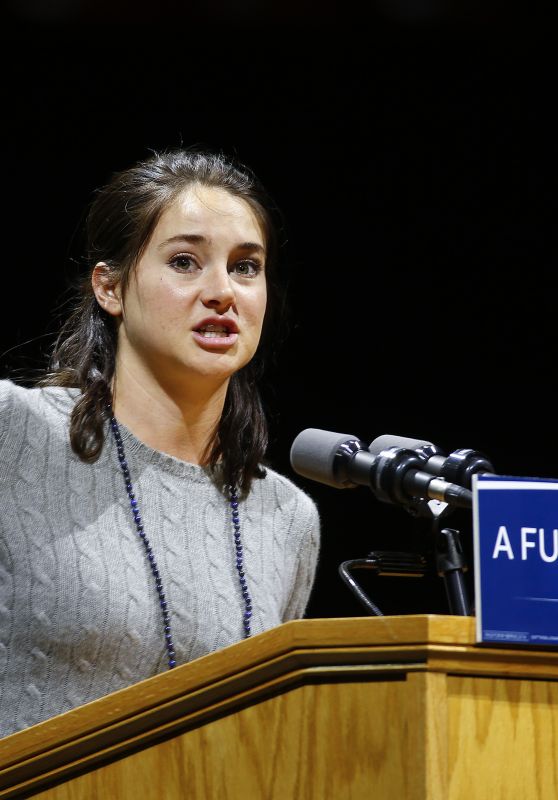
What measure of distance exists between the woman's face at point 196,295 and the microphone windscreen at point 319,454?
351 mm

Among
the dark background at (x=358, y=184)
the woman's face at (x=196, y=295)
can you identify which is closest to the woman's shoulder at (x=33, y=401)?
the woman's face at (x=196, y=295)

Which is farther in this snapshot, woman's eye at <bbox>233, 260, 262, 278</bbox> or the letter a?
woman's eye at <bbox>233, 260, 262, 278</bbox>

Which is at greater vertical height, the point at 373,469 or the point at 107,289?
the point at 107,289

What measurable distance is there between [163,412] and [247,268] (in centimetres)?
31

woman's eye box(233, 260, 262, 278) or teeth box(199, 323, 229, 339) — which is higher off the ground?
woman's eye box(233, 260, 262, 278)

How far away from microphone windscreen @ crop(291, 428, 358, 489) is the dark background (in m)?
1.57

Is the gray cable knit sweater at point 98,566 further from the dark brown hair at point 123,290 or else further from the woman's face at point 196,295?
the woman's face at point 196,295

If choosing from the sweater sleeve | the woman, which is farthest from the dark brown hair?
the sweater sleeve

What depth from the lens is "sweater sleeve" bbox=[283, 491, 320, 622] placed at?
84.7 inches

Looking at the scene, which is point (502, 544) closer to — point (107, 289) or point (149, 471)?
point (149, 471)

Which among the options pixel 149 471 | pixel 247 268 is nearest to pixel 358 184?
pixel 247 268

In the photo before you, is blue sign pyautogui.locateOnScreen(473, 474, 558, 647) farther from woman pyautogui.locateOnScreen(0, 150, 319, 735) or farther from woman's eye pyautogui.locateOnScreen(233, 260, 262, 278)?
woman's eye pyautogui.locateOnScreen(233, 260, 262, 278)

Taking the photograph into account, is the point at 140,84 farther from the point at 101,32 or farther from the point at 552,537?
the point at 552,537

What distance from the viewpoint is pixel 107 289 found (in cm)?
210
